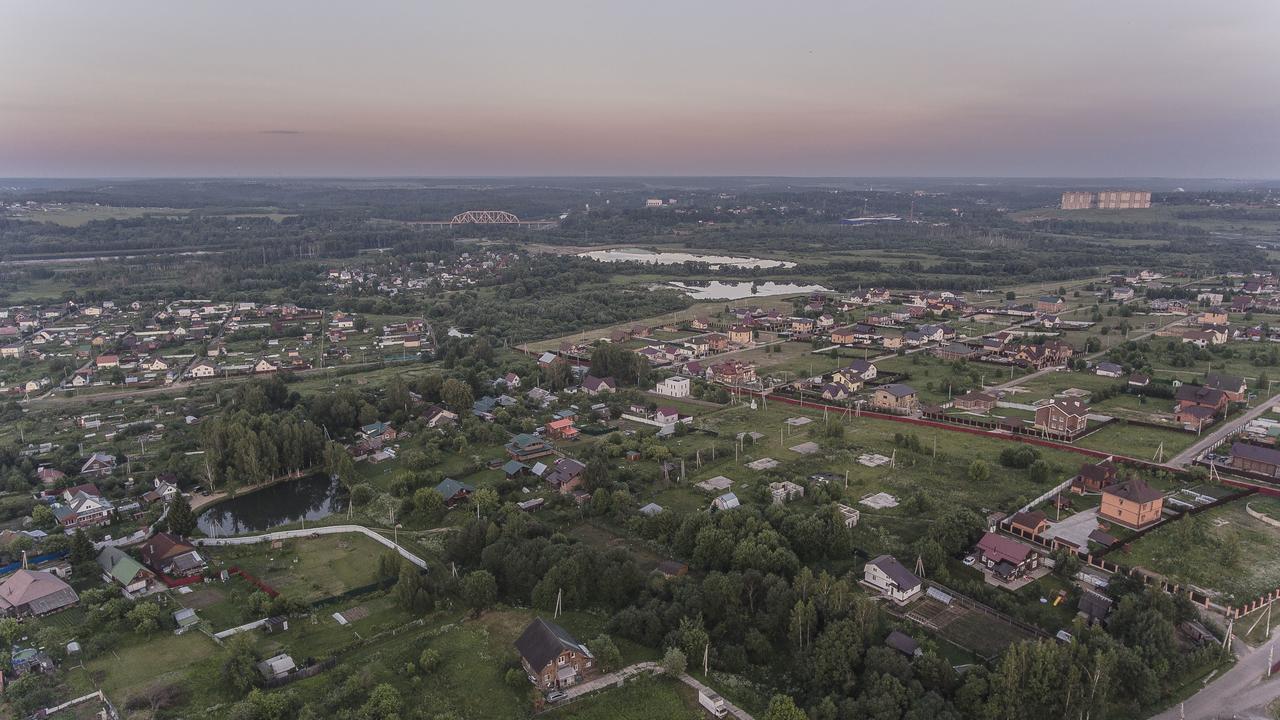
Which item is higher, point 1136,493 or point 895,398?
point 1136,493

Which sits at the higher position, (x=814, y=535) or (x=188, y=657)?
(x=814, y=535)

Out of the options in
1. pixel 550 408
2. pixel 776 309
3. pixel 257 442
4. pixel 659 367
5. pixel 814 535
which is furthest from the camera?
pixel 776 309

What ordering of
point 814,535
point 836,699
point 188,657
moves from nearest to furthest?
point 836,699
point 188,657
point 814,535

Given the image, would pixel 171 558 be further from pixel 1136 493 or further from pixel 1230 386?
pixel 1230 386

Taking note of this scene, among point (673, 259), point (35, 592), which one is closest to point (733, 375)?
point (35, 592)

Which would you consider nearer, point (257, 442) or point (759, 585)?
point (759, 585)

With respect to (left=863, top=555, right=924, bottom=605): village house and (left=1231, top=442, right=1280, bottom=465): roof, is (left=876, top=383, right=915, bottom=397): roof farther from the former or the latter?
(left=863, top=555, right=924, bottom=605): village house

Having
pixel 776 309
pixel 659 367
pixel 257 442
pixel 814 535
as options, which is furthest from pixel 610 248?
pixel 814 535

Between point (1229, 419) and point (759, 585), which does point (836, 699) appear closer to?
point (759, 585)
